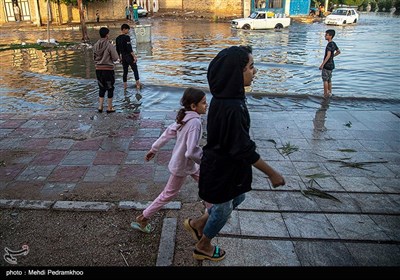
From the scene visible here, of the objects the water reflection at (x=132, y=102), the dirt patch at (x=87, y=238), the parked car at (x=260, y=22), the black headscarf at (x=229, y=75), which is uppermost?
the parked car at (x=260, y=22)

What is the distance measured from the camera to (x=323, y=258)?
10.8ft

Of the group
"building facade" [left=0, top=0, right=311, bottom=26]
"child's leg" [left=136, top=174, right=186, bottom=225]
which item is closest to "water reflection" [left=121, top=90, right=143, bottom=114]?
"child's leg" [left=136, top=174, right=186, bottom=225]

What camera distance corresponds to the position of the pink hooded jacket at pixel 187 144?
126 inches

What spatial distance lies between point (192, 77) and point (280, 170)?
7.93m

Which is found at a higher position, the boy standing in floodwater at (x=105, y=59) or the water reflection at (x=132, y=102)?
the boy standing in floodwater at (x=105, y=59)

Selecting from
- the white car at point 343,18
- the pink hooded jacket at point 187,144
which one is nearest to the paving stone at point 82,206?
the pink hooded jacket at point 187,144

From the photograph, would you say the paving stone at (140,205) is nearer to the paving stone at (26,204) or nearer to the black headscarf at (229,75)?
the paving stone at (26,204)

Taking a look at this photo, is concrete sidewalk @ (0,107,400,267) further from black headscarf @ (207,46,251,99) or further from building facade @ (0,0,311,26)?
building facade @ (0,0,311,26)

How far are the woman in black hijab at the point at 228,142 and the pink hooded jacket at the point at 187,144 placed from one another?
11.5 inches

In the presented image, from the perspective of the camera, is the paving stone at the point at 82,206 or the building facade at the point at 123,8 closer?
the paving stone at the point at 82,206

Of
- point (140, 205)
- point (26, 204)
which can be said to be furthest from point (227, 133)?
point (26, 204)

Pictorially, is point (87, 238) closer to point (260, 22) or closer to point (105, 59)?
point (105, 59)

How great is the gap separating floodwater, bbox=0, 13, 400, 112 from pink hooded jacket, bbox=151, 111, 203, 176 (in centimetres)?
553

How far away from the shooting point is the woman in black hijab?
101 inches
